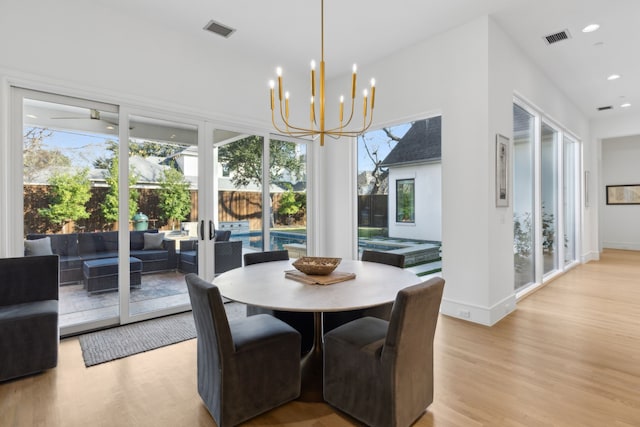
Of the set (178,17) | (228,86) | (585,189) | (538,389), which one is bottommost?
(538,389)

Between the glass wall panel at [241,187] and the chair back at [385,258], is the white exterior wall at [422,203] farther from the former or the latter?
the glass wall panel at [241,187]

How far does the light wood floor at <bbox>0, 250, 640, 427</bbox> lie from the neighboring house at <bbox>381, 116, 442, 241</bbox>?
4.45 ft

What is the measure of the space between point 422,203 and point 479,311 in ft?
4.92

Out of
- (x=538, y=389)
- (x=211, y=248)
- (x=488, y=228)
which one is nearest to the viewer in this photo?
(x=538, y=389)

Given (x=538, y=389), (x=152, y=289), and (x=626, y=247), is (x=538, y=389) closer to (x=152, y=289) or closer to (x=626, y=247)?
(x=152, y=289)

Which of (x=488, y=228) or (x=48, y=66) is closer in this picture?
(x=48, y=66)

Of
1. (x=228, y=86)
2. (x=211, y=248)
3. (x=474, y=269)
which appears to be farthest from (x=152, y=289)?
(x=474, y=269)

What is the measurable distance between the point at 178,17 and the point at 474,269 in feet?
13.2

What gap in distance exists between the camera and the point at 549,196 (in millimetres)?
5422

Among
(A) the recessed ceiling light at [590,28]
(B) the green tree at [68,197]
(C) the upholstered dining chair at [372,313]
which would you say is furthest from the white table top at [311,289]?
(A) the recessed ceiling light at [590,28]

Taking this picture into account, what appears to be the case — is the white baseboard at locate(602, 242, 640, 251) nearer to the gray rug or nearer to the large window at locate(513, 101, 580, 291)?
the large window at locate(513, 101, 580, 291)

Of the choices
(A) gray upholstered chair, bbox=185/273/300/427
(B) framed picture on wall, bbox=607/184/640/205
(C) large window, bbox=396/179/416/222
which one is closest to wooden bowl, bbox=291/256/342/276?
(A) gray upholstered chair, bbox=185/273/300/427

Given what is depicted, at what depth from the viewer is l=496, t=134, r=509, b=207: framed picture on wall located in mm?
3486

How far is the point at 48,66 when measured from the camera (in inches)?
112
